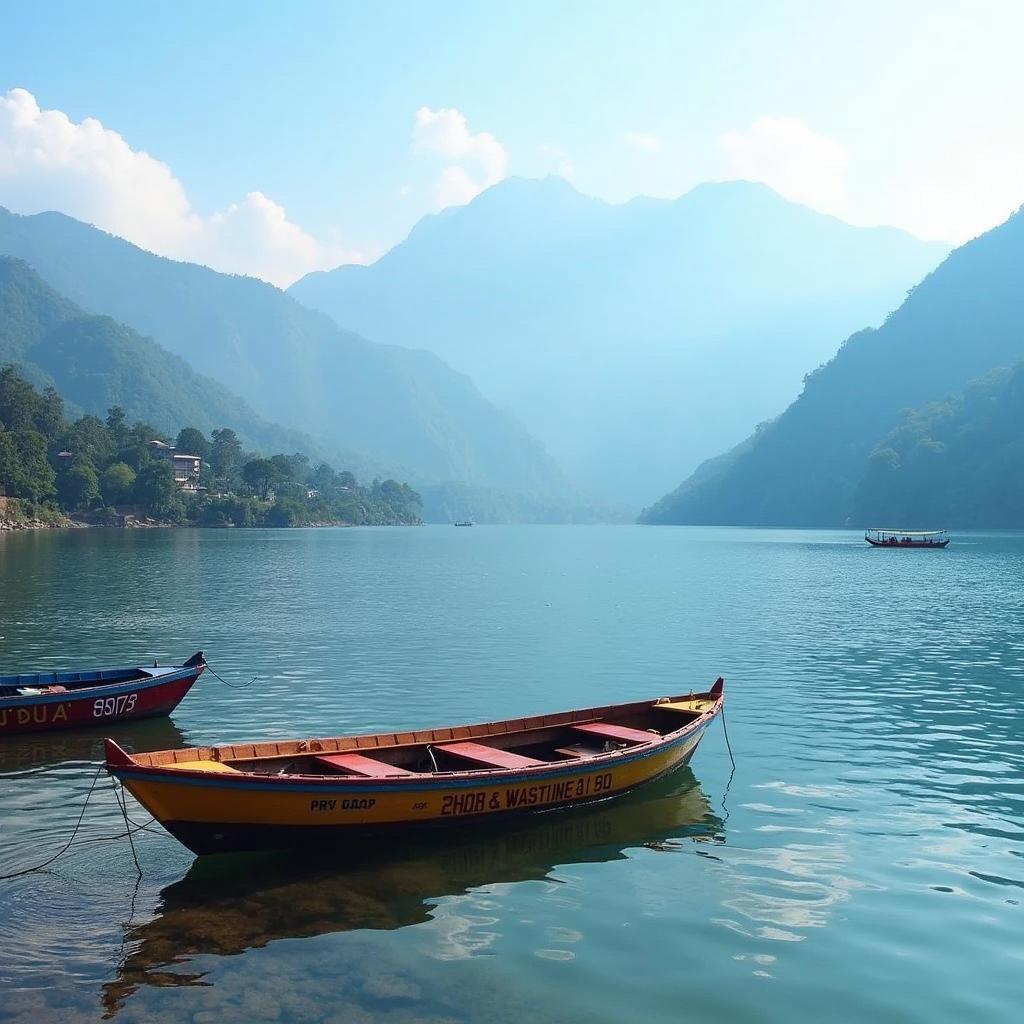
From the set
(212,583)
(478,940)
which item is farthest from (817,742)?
(212,583)

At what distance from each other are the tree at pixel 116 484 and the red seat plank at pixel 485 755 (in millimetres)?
171502

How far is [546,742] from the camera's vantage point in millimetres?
18859

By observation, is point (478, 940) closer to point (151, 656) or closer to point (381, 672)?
point (381, 672)

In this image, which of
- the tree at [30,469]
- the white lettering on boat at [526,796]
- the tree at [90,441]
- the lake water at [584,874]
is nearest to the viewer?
the lake water at [584,874]

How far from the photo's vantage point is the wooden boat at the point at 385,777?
512 inches

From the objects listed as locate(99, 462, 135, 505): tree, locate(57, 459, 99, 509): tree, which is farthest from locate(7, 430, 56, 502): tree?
locate(99, 462, 135, 505): tree

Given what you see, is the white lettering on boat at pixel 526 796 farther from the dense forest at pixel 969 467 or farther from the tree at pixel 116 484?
the dense forest at pixel 969 467

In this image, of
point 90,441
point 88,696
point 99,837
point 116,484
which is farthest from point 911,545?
point 90,441

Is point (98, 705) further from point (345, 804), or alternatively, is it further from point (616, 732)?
point (616, 732)

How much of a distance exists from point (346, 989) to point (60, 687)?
608 inches

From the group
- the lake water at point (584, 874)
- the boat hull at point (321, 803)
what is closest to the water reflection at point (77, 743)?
the lake water at point (584, 874)

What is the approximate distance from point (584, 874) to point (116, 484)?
17511 cm

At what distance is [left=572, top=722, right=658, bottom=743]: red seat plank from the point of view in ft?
60.6

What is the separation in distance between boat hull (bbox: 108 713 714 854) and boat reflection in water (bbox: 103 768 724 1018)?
0.49 metres
